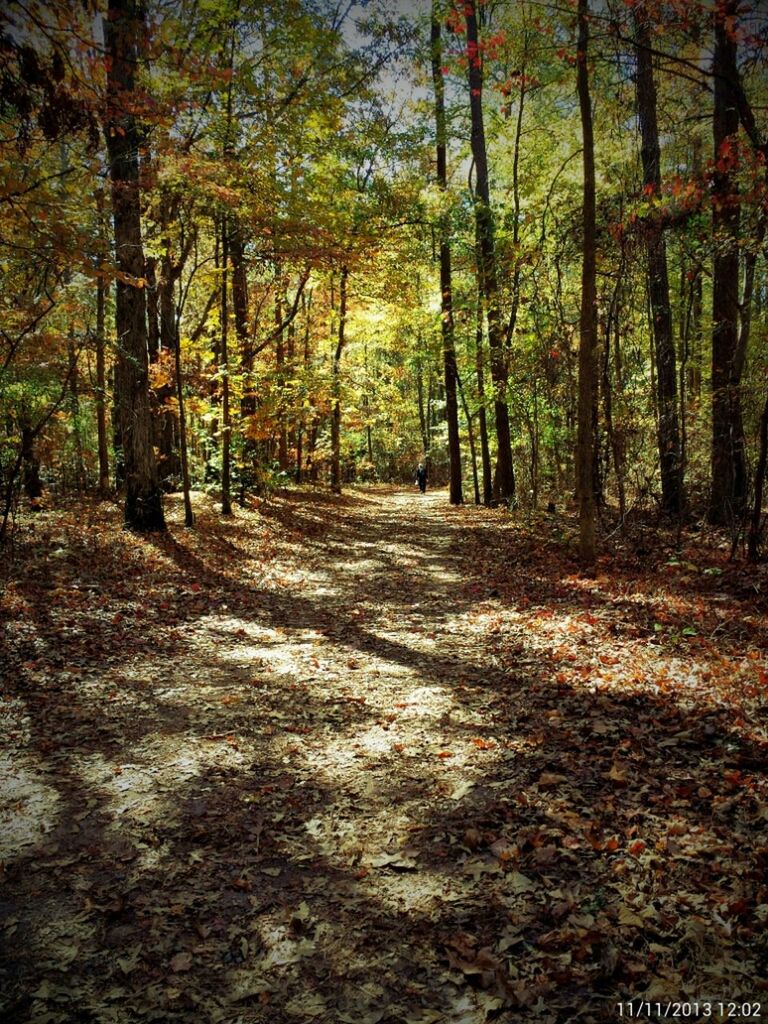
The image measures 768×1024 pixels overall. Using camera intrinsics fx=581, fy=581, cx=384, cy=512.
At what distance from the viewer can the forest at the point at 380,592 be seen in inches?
114

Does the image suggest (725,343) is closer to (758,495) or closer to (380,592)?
(758,495)

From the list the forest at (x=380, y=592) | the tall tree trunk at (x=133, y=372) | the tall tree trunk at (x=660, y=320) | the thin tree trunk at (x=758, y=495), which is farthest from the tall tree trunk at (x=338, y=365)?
the thin tree trunk at (x=758, y=495)

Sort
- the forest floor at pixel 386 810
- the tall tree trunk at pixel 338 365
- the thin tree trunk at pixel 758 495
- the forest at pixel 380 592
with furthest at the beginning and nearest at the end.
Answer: the tall tree trunk at pixel 338 365
the thin tree trunk at pixel 758 495
the forest at pixel 380 592
the forest floor at pixel 386 810

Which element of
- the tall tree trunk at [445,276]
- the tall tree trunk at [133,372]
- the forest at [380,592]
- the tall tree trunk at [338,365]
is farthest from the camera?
the tall tree trunk at [338,365]

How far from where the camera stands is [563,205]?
12547 millimetres

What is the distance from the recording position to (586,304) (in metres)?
8.60

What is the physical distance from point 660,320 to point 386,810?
10.2 meters

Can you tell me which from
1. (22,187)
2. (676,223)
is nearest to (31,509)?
(22,187)

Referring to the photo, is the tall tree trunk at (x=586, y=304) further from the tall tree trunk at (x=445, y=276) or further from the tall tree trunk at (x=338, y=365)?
the tall tree trunk at (x=338, y=365)

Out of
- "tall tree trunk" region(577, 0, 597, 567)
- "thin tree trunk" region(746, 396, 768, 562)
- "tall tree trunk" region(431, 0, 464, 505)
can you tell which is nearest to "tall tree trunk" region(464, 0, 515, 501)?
"tall tree trunk" region(431, 0, 464, 505)

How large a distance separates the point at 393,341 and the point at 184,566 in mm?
17800

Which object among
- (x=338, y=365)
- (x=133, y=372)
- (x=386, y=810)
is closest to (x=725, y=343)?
(x=386, y=810)

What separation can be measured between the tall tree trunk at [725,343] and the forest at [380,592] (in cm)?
8

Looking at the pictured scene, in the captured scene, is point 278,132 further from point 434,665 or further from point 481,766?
point 481,766
